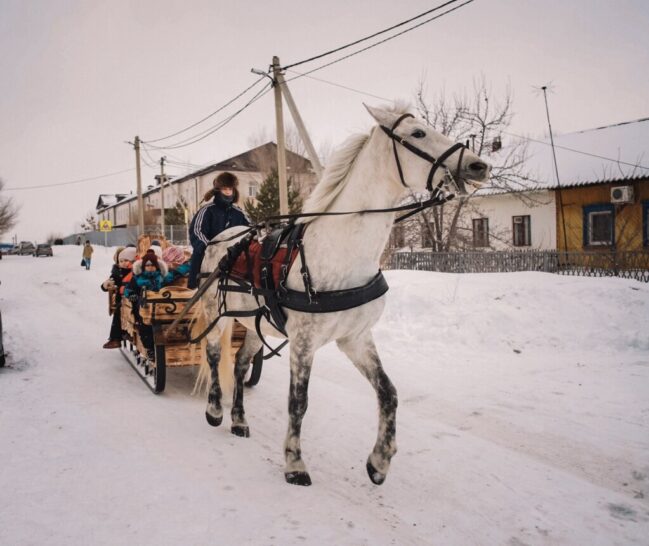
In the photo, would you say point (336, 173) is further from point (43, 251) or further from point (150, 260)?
point (43, 251)

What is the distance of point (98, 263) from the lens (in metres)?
26.1

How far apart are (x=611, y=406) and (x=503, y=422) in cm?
124

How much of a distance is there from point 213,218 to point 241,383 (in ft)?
6.02

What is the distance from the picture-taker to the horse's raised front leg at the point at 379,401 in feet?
10.9

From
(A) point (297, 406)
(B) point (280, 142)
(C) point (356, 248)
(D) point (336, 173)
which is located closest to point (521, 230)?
(B) point (280, 142)

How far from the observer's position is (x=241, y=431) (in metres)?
4.29

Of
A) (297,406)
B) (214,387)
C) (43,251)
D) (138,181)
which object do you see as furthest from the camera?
(43,251)

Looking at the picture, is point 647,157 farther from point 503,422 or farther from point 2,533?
point 2,533

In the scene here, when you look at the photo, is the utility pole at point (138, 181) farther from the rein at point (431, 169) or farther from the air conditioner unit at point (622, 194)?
the rein at point (431, 169)

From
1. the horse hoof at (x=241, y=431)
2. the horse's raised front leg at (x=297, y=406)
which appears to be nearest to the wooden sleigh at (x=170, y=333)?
the horse hoof at (x=241, y=431)

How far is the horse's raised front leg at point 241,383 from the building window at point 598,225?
60.3 feet

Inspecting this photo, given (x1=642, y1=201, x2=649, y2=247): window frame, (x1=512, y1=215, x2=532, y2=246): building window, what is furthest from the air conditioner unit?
(x1=512, y1=215, x2=532, y2=246): building window

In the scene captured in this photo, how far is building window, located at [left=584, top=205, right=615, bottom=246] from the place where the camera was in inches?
750

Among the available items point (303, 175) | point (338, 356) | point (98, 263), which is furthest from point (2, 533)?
point (303, 175)
